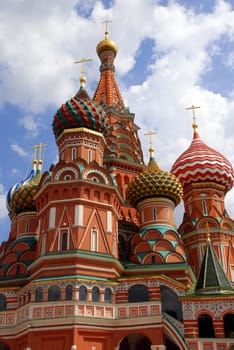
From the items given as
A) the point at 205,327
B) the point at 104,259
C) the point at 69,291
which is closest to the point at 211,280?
the point at 205,327

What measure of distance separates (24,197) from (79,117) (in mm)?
5713

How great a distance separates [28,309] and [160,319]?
16.7 feet

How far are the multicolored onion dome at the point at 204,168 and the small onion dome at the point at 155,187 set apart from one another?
17.6 feet

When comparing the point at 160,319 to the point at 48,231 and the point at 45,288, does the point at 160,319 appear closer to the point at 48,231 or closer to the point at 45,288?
the point at 45,288

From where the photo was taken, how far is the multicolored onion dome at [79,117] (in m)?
22.7

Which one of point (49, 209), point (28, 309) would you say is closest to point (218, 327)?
point (28, 309)

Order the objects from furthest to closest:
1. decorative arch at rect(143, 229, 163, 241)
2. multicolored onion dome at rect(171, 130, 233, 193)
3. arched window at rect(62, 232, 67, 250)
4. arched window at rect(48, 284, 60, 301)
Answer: multicolored onion dome at rect(171, 130, 233, 193) → decorative arch at rect(143, 229, 163, 241) → arched window at rect(62, 232, 67, 250) → arched window at rect(48, 284, 60, 301)

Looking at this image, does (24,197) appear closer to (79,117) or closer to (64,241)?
(79,117)

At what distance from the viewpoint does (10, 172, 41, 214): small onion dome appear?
82.3 ft

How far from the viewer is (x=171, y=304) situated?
19.6m

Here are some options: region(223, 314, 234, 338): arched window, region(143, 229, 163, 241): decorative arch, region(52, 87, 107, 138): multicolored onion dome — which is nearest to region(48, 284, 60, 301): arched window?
region(143, 229, 163, 241): decorative arch

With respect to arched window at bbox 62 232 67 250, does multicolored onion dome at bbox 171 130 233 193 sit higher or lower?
higher

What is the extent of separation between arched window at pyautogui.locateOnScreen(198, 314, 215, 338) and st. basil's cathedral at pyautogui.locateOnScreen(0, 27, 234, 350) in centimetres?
4

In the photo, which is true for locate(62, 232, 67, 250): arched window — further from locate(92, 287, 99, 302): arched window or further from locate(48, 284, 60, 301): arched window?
locate(92, 287, 99, 302): arched window
